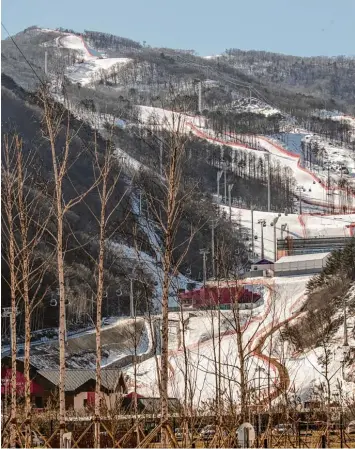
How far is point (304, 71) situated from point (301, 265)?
8001 cm

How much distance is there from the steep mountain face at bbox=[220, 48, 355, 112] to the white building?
207 feet

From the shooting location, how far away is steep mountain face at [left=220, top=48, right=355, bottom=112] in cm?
9535

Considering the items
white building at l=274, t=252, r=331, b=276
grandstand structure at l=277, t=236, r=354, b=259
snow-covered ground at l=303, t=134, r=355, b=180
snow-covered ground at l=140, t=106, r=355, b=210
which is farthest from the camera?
snow-covered ground at l=303, t=134, r=355, b=180

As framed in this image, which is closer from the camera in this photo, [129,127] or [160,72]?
[129,127]

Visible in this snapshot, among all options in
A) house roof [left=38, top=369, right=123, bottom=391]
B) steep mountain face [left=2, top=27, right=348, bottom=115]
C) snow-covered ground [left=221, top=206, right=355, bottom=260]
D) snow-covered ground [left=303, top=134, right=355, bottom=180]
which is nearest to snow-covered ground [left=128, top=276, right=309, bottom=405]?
house roof [left=38, top=369, right=123, bottom=391]

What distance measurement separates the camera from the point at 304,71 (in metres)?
104

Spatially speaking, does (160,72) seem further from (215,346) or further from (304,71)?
(215,346)

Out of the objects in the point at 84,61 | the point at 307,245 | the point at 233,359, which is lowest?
the point at 307,245

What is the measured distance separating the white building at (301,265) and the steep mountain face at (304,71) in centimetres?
6315

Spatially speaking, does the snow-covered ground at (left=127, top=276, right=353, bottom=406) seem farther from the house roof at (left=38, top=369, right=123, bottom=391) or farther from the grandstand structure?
the grandstand structure

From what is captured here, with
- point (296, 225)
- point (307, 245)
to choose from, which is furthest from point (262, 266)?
point (296, 225)

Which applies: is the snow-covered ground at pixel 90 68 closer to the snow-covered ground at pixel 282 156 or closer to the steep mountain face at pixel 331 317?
the snow-covered ground at pixel 282 156

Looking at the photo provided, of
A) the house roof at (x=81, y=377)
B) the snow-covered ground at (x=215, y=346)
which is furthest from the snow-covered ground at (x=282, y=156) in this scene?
the house roof at (x=81, y=377)

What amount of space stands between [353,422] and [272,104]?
2714 inches
